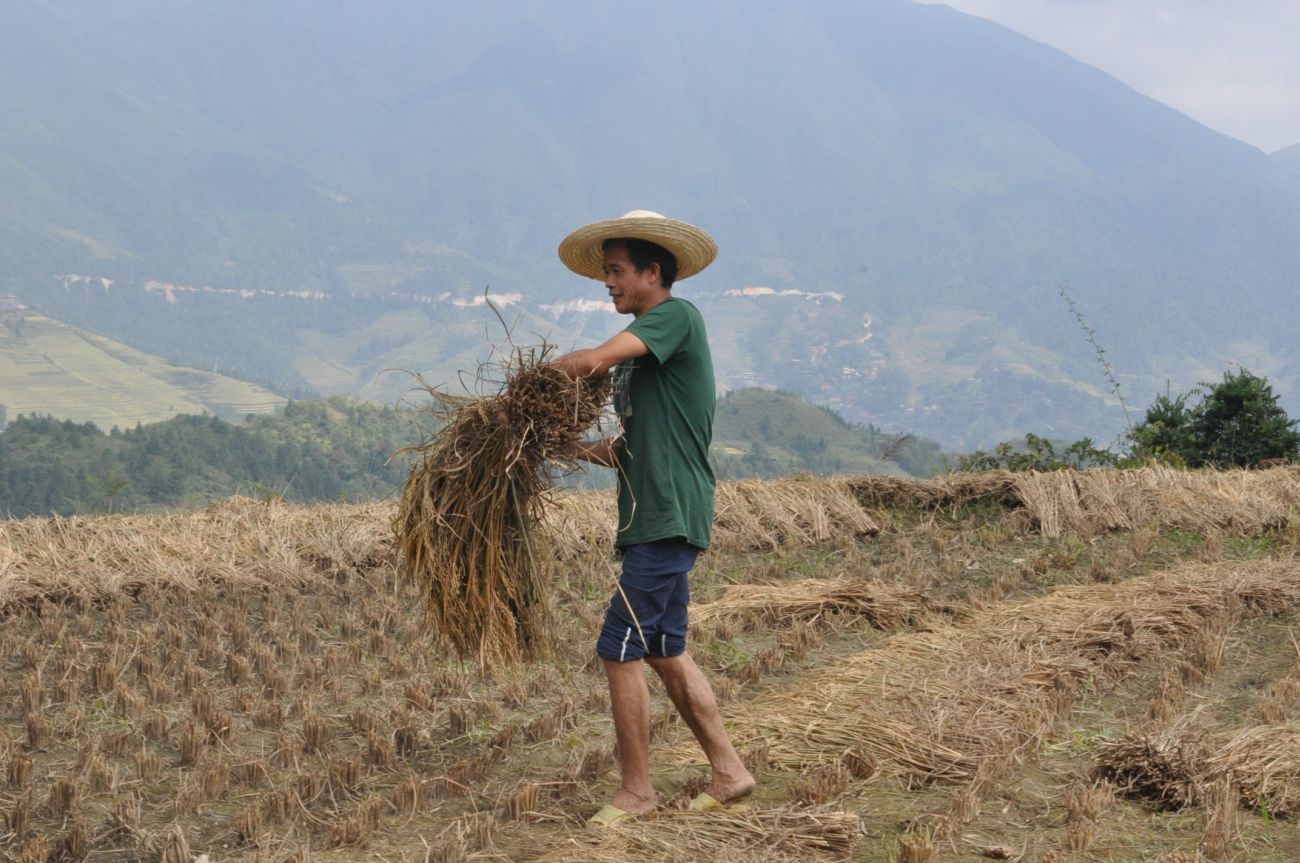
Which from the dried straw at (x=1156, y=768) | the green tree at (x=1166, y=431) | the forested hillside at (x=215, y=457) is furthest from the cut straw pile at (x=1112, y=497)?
the forested hillside at (x=215, y=457)

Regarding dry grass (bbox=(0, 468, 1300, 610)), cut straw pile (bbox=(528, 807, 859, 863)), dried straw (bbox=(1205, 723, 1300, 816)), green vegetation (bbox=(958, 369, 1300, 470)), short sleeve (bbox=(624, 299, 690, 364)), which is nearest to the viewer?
cut straw pile (bbox=(528, 807, 859, 863))

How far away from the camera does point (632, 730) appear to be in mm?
3498

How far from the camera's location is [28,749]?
4.26m

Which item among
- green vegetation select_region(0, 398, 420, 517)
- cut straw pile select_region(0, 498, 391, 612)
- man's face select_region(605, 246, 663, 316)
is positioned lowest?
cut straw pile select_region(0, 498, 391, 612)

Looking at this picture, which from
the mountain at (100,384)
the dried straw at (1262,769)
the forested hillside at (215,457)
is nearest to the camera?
the dried straw at (1262,769)

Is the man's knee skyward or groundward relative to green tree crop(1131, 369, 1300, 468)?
groundward

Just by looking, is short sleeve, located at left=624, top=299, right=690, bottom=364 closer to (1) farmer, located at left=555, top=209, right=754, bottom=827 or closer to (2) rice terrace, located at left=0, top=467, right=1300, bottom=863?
(1) farmer, located at left=555, top=209, right=754, bottom=827

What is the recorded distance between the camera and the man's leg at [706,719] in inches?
141

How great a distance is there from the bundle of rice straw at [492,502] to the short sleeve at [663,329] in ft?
0.83

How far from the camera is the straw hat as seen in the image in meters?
3.52

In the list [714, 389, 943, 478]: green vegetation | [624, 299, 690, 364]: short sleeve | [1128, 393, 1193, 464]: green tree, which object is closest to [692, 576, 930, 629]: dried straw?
[624, 299, 690, 364]: short sleeve

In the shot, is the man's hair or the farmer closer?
the farmer

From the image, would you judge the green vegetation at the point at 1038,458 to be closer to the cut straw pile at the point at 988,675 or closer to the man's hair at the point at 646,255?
the cut straw pile at the point at 988,675

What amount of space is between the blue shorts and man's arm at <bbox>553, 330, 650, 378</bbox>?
53 centimetres
